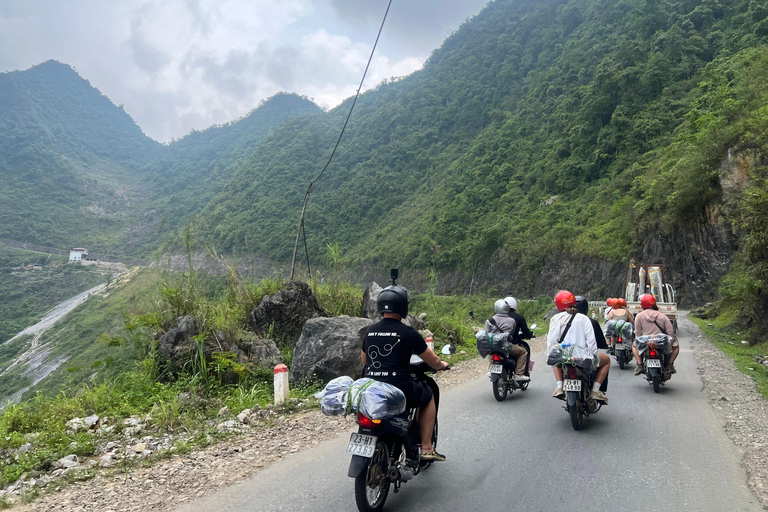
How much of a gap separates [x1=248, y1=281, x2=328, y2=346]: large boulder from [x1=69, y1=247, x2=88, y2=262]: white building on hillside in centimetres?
7911

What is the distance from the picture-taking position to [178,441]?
5691 mm

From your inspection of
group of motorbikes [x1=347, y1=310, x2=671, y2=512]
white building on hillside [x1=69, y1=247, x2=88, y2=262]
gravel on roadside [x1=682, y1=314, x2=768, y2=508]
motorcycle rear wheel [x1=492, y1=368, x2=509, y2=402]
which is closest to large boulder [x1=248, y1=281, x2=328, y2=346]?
motorcycle rear wheel [x1=492, y1=368, x2=509, y2=402]

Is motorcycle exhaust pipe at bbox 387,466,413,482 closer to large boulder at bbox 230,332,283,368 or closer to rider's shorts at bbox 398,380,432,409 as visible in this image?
rider's shorts at bbox 398,380,432,409

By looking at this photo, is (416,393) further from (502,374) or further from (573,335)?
(502,374)

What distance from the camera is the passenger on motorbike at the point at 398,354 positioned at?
3873 mm

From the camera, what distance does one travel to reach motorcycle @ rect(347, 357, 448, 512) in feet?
Result: 11.4

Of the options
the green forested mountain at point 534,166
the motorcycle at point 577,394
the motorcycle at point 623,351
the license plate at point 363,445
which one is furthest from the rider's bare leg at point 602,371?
the green forested mountain at point 534,166

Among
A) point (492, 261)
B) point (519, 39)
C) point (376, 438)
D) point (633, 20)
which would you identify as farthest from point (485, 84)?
point (376, 438)

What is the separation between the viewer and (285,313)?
10.6 m

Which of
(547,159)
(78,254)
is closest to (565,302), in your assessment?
(547,159)

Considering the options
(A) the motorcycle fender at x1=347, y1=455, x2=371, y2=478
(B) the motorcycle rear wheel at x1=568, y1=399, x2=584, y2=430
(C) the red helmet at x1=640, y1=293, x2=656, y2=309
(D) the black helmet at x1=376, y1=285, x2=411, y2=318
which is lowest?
(B) the motorcycle rear wheel at x1=568, y1=399, x2=584, y2=430

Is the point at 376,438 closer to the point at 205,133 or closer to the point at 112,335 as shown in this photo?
the point at 112,335

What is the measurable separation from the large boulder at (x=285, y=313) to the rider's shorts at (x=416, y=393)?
21.9ft

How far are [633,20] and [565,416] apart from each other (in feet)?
238
